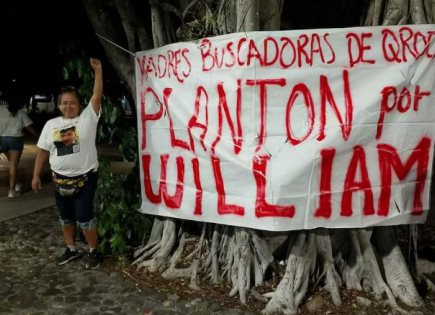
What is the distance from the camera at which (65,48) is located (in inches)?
277

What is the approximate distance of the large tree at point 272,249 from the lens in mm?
3424

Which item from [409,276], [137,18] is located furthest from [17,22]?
[409,276]

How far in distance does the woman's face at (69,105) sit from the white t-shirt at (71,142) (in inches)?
1.8

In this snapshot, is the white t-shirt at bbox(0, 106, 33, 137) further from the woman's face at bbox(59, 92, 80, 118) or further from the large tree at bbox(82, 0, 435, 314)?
the large tree at bbox(82, 0, 435, 314)

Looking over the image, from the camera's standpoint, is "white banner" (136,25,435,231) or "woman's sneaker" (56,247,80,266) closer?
"white banner" (136,25,435,231)

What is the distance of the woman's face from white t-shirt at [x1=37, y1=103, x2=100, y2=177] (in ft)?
0.15

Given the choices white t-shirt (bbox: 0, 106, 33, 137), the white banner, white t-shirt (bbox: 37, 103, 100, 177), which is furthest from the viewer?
white t-shirt (bbox: 0, 106, 33, 137)

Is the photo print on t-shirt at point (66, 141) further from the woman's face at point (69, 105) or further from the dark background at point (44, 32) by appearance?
the dark background at point (44, 32)

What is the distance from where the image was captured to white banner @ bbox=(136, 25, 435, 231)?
3.20 m

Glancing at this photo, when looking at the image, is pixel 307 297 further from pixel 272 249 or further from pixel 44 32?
pixel 44 32

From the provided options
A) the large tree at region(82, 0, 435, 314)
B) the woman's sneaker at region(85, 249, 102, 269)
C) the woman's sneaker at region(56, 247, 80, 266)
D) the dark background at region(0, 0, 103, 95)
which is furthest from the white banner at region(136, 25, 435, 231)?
the dark background at region(0, 0, 103, 95)

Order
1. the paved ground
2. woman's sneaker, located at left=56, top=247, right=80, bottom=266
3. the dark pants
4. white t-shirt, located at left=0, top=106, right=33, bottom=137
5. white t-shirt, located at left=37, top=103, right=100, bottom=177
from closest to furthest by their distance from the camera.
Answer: the paved ground, white t-shirt, located at left=37, top=103, right=100, bottom=177, the dark pants, woman's sneaker, located at left=56, top=247, right=80, bottom=266, white t-shirt, located at left=0, top=106, right=33, bottom=137

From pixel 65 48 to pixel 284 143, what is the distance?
4.94m

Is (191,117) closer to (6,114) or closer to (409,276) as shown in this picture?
(409,276)
